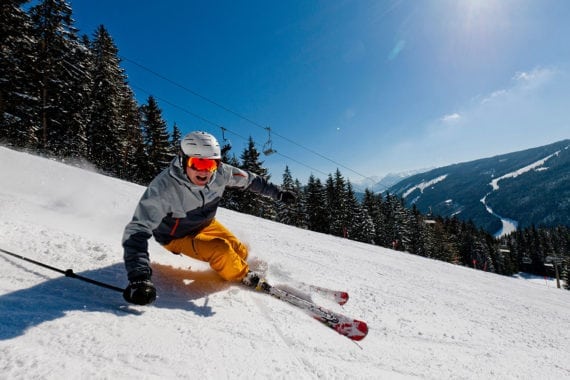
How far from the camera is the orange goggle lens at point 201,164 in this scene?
3186mm

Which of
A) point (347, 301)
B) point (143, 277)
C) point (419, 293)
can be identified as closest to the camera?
point (143, 277)

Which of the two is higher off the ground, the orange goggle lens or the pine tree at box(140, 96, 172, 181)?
the pine tree at box(140, 96, 172, 181)

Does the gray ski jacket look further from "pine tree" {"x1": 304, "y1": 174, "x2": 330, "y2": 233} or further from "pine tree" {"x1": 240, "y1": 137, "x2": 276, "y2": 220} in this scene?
"pine tree" {"x1": 304, "y1": 174, "x2": 330, "y2": 233}

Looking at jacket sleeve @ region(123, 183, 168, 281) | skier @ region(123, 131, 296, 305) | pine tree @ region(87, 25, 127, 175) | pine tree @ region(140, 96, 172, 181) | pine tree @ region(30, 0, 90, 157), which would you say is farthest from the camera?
pine tree @ region(140, 96, 172, 181)

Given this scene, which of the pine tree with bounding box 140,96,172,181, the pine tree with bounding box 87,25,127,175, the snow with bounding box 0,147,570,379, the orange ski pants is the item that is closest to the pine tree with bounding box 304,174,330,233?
the pine tree with bounding box 140,96,172,181

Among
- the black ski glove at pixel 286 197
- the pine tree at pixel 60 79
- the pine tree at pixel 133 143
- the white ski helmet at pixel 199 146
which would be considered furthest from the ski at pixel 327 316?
the pine tree at pixel 133 143

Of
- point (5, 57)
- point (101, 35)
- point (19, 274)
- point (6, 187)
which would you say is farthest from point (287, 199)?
point (101, 35)

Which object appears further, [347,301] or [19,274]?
[347,301]

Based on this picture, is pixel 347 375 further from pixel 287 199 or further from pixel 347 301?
pixel 287 199

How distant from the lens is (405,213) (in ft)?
205

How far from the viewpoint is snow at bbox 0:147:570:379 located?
6.06 feet

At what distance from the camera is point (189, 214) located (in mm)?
3383

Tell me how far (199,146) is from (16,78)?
2488 centimetres

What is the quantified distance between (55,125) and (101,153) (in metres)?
4.35
